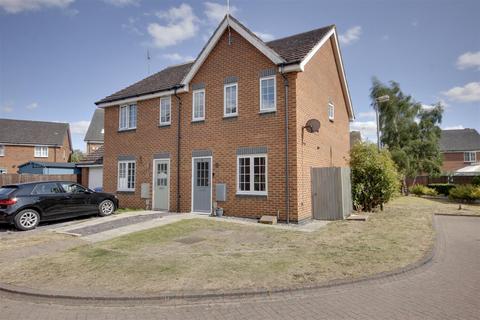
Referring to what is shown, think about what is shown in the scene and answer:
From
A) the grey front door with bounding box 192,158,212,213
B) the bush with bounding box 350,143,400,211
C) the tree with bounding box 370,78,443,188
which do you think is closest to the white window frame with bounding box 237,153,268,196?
the grey front door with bounding box 192,158,212,213

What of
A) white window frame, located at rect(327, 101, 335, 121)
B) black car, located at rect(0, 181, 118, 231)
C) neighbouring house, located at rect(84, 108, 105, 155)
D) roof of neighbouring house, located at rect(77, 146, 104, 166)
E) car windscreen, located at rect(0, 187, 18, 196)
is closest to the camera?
black car, located at rect(0, 181, 118, 231)

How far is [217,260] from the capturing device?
7270 mm

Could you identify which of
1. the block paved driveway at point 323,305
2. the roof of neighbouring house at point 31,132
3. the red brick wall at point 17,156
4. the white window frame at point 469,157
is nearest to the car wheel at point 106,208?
the block paved driveway at point 323,305

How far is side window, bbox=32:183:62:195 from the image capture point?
12.0m

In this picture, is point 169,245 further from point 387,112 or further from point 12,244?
point 387,112

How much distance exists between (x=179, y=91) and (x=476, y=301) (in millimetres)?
13863

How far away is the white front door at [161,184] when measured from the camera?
1589 centimetres

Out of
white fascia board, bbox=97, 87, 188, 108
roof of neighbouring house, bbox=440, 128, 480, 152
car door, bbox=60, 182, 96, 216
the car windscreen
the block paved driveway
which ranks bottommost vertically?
the block paved driveway

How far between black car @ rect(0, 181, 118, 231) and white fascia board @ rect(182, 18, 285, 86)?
22.9 feet

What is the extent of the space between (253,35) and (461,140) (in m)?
48.7

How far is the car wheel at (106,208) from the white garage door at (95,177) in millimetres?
6370

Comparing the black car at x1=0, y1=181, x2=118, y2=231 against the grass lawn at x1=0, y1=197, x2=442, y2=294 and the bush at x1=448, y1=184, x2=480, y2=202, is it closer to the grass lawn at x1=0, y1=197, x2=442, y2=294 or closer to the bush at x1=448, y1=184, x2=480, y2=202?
the grass lawn at x1=0, y1=197, x2=442, y2=294

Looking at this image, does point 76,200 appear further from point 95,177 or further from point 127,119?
point 95,177

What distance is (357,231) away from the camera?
10836 mm
